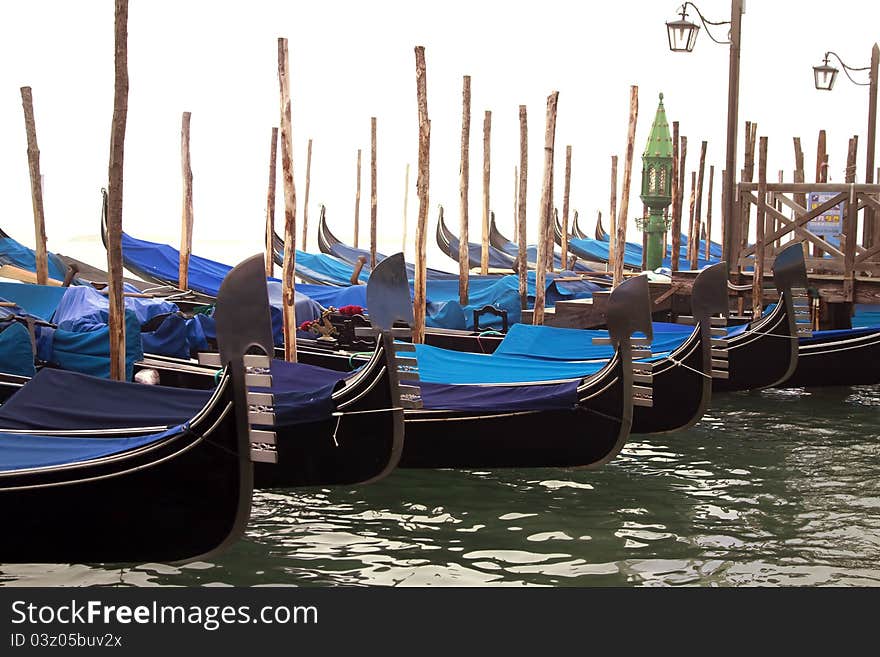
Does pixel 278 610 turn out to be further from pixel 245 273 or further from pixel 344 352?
pixel 344 352

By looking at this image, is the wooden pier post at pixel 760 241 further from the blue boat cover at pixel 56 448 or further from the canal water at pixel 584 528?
the blue boat cover at pixel 56 448

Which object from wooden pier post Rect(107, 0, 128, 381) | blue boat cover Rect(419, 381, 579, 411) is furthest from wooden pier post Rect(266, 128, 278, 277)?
blue boat cover Rect(419, 381, 579, 411)

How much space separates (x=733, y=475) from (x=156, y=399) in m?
2.52

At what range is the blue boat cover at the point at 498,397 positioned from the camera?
4992mm

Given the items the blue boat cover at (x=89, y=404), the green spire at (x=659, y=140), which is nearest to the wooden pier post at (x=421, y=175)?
the blue boat cover at (x=89, y=404)

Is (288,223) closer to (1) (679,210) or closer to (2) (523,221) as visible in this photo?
(2) (523,221)

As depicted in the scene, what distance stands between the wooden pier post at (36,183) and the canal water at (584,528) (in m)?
3.06

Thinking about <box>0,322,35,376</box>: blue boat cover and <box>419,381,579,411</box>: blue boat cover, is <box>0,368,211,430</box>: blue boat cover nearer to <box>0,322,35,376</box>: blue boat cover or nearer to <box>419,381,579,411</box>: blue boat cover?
<box>419,381,579,411</box>: blue boat cover

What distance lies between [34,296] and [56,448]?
3.22 meters

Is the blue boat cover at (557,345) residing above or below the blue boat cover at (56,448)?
above

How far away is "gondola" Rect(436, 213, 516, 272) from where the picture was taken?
12.0 meters

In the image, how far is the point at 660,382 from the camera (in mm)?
5785

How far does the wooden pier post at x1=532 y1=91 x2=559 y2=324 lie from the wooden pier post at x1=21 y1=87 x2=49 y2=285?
2900 millimetres

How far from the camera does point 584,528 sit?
4527 millimetres
